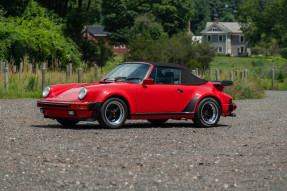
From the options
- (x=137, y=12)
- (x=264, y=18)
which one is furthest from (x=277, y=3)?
(x=137, y=12)

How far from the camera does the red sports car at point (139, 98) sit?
1203 cm

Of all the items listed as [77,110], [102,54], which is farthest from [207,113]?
[102,54]

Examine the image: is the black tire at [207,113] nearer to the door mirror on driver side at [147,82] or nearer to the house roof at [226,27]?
the door mirror on driver side at [147,82]

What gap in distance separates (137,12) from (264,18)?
20770mm

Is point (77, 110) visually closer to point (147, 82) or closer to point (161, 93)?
point (147, 82)

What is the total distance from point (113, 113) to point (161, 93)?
4.18 feet

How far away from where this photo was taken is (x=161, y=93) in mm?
12938

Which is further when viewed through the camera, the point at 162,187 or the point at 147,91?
the point at 147,91

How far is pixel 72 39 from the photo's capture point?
140 ft

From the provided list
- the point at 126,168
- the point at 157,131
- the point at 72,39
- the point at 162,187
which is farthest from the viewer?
the point at 72,39

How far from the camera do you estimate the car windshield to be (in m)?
12.9

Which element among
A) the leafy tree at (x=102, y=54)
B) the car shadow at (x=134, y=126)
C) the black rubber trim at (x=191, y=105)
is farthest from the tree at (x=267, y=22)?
the black rubber trim at (x=191, y=105)

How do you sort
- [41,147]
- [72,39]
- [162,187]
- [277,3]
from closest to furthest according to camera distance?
[162,187] < [41,147] < [72,39] < [277,3]

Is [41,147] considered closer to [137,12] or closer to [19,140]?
[19,140]
